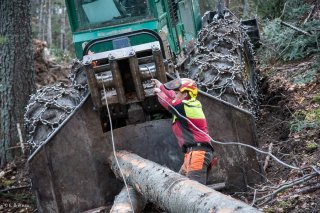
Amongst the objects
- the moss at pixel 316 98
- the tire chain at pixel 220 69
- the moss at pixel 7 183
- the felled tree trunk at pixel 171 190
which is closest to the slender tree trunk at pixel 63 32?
the moss at pixel 7 183

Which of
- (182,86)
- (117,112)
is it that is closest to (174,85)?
(182,86)

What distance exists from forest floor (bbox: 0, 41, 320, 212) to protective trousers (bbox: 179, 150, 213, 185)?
50cm

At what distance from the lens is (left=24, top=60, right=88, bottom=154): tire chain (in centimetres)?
587

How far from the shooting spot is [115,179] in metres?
5.80

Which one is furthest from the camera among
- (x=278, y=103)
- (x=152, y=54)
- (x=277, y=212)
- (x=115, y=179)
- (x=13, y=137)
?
(x=13, y=137)

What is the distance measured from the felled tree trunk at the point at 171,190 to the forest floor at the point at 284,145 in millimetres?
500

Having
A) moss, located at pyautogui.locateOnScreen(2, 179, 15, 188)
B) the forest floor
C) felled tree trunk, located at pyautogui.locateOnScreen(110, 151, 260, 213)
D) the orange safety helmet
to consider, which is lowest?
moss, located at pyautogui.locateOnScreen(2, 179, 15, 188)

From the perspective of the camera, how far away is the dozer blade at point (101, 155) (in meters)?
5.41

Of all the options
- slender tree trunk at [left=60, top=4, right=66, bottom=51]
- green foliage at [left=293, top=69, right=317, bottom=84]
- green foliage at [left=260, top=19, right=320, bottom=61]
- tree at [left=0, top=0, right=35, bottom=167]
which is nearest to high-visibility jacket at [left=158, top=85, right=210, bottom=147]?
green foliage at [left=293, top=69, right=317, bottom=84]

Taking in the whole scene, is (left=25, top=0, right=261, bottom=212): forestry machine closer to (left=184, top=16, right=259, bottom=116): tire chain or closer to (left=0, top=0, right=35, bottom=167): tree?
(left=184, top=16, right=259, bottom=116): tire chain

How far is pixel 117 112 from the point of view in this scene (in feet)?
18.5

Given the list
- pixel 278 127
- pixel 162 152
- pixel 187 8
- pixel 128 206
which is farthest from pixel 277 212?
pixel 187 8

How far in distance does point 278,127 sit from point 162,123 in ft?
6.62

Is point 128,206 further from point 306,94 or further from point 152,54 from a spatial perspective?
point 306,94
